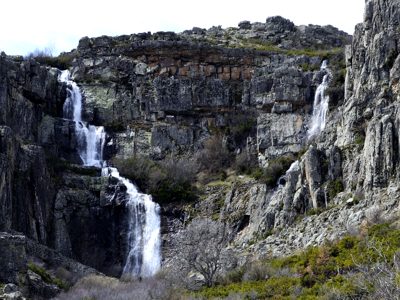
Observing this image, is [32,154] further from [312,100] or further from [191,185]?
[312,100]

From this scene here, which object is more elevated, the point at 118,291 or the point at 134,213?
the point at 118,291

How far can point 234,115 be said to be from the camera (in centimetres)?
7131

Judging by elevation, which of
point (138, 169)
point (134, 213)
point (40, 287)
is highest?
point (138, 169)

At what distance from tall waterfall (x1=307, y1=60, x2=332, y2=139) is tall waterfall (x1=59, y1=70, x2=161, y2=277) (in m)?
13.7

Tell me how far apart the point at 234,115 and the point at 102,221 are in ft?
57.1

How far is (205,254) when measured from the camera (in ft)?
146

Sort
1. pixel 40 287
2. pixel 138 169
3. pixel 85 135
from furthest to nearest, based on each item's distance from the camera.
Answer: pixel 85 135, pixel 138 169, pixel 40 287

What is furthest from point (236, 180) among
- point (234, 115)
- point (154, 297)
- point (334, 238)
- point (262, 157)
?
point (154, 297)

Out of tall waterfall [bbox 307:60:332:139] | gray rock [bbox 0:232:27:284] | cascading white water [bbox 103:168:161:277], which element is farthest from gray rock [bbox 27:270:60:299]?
tall waterfall [bbox 307:60:332:139]

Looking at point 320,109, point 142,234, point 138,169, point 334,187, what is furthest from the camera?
point 138,169

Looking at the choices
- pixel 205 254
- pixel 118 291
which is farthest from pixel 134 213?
pixel 118 291

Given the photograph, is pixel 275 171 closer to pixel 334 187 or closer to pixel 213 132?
pixel 334 187

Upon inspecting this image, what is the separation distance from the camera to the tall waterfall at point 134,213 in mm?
58656

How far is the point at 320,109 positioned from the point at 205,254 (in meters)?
23.4
